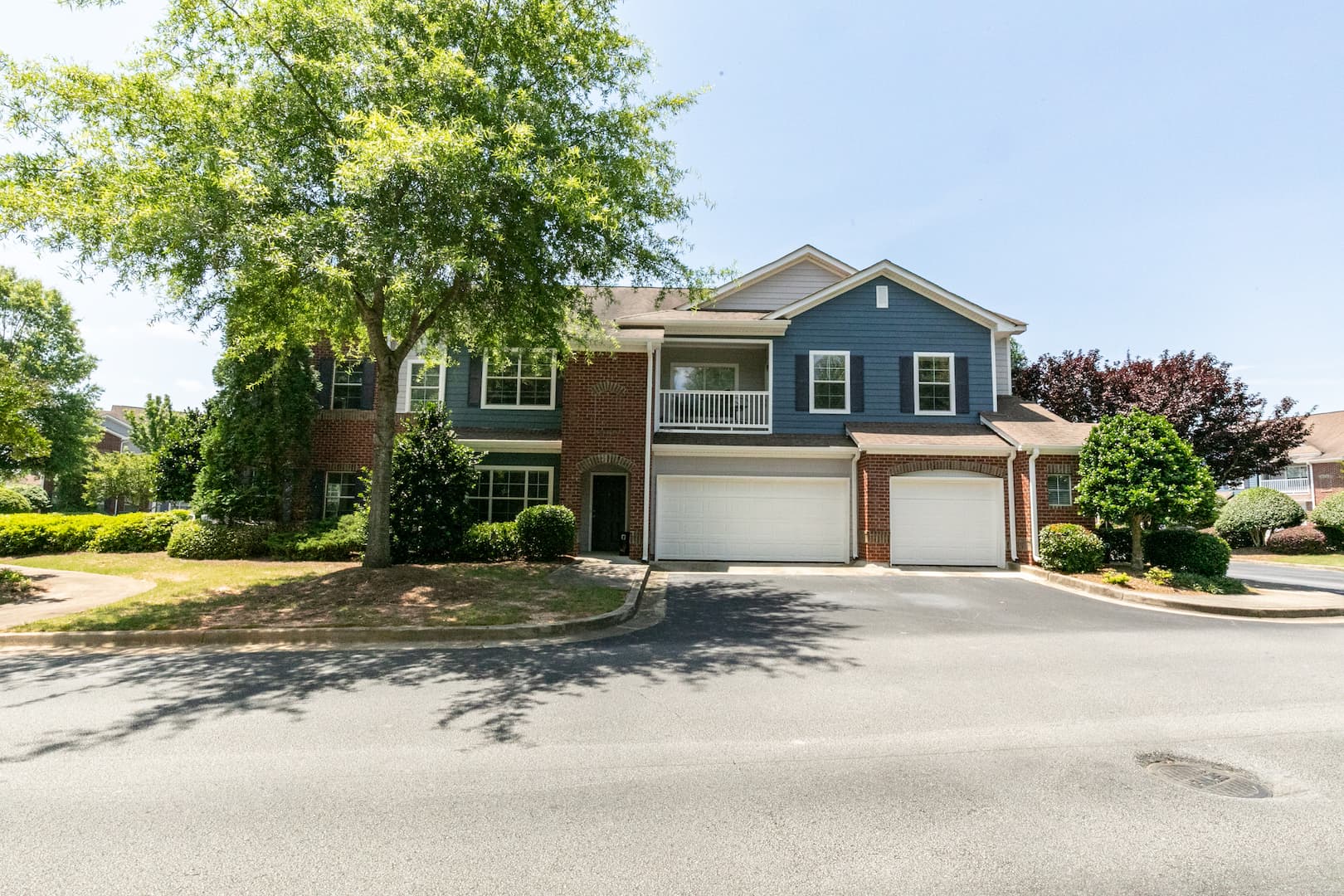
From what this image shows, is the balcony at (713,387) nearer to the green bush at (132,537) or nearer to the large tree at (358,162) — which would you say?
the large tree at (358,162)

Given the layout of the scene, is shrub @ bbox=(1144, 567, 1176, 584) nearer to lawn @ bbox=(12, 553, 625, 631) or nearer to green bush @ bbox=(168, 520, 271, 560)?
lawn @ bbox=(12, 553, 625, 631)

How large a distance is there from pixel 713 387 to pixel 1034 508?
856cm

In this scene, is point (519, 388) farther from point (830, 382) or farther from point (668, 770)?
point (668, 770)

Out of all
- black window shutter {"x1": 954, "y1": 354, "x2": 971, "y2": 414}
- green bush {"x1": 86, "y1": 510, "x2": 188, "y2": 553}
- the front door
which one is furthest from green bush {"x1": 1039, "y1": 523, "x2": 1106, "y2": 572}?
green bush {"x1": 86, "y1": 510, "x2": 188, "y2": 553}

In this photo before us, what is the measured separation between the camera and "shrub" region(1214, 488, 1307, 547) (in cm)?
2277

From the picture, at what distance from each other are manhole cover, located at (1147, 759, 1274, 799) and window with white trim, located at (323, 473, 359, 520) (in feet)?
55.4

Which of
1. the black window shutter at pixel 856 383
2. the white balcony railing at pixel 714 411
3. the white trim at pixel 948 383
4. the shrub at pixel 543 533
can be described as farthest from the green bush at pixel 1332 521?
the shrub at pixel 543 533

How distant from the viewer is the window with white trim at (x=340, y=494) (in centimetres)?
1678

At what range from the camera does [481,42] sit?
→ 415 inches

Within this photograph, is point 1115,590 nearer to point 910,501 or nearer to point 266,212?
point 910,501

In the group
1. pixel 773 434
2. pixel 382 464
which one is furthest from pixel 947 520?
pixel 382 464

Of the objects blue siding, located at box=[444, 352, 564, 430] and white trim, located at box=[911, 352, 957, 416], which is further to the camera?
blue siding, located at box=[444, 352, 564, 430]

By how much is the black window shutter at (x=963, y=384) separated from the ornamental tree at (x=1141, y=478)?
382 cm

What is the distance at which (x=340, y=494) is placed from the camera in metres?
16.8
